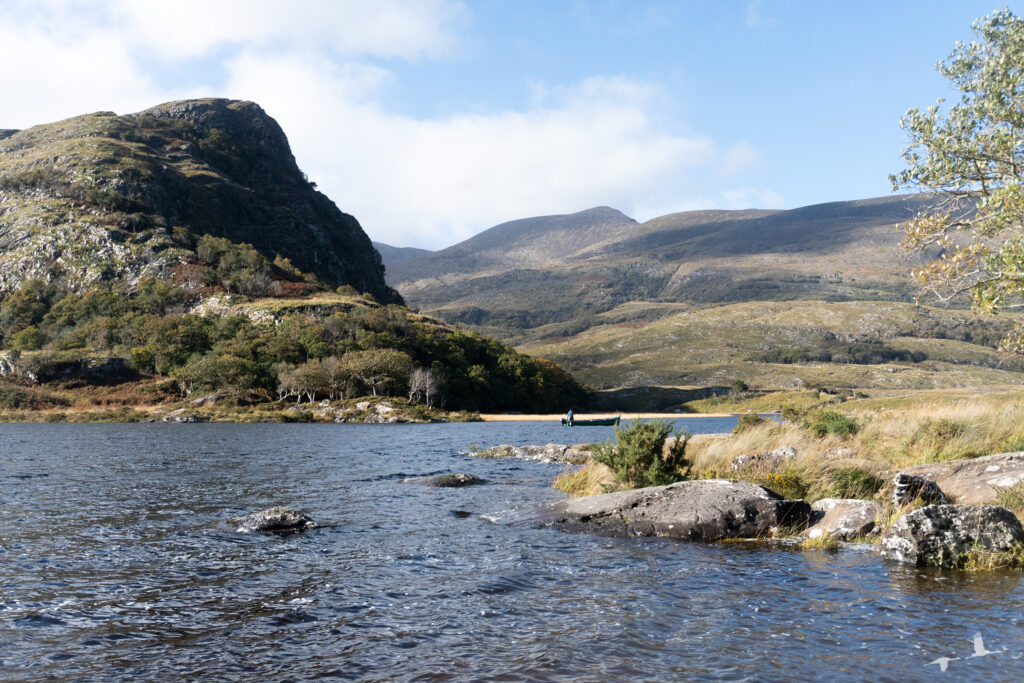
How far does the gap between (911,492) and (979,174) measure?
15.4 meters

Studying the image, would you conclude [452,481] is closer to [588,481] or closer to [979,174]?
[588,481]

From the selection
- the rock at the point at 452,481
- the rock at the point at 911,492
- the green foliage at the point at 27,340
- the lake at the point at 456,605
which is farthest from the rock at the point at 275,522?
the green foliage at the point at 27,340

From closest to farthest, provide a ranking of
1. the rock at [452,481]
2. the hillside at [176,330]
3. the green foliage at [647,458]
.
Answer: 1. the green foliage at [647,458]
2. the rock at [452,481]
3. the hillside at [176,330]

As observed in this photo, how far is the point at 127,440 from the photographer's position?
61.2 metres

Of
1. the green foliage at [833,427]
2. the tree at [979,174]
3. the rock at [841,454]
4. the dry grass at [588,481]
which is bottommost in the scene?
the dry grass at [588,481]

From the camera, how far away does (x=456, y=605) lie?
12672 mm

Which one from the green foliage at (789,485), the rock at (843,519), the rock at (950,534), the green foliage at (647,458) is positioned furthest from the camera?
the green foliage at (647,458)

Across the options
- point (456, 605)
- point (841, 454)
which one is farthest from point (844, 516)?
point (456, 605)

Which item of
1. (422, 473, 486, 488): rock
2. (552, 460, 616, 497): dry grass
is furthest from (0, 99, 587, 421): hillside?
(552, 460, 616, 497): dry grass

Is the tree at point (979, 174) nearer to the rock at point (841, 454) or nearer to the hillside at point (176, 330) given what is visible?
the rock at point (841, 454)

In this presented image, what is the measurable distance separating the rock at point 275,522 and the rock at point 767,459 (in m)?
16.1

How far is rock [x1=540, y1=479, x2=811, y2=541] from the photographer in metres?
18.2

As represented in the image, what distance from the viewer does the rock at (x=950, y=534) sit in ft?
46.6

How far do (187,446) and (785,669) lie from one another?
56.8 metres
